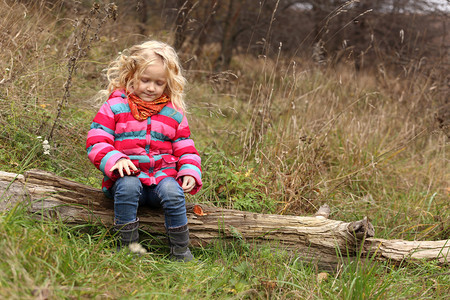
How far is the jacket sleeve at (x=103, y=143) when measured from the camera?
2340 millimetres

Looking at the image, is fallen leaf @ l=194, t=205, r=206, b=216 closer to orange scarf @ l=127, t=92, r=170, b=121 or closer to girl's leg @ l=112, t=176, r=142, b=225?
girl's leg @ l=112, t=176, r=142, b=225

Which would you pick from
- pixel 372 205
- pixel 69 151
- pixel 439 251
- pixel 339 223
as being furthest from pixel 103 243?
pixel 372 205

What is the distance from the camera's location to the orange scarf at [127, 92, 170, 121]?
2531mm

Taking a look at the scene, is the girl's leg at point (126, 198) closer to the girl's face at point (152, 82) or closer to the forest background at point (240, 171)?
the forest background at point (240, 171)

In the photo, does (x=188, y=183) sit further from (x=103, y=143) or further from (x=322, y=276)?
(x=322, y=276)

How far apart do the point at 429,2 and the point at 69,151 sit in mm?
6355

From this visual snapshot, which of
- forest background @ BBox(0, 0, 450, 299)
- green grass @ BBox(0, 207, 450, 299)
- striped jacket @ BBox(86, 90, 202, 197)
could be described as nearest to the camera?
green grass @ BBox(0, 207, 450, 299)

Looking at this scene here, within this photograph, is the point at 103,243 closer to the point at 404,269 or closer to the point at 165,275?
the point at 165,275

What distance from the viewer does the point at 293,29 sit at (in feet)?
35.6

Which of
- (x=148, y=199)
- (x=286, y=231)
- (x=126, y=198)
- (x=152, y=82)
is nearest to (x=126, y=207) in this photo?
(x=126, y=198)

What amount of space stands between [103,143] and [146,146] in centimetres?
26

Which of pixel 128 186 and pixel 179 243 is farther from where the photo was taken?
pixel 179 243

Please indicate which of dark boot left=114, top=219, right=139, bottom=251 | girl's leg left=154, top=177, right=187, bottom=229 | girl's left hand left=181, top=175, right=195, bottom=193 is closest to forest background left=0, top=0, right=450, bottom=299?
dark boot left=114, top=219, right=139, bottom=251

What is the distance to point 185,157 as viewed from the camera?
2.62m
